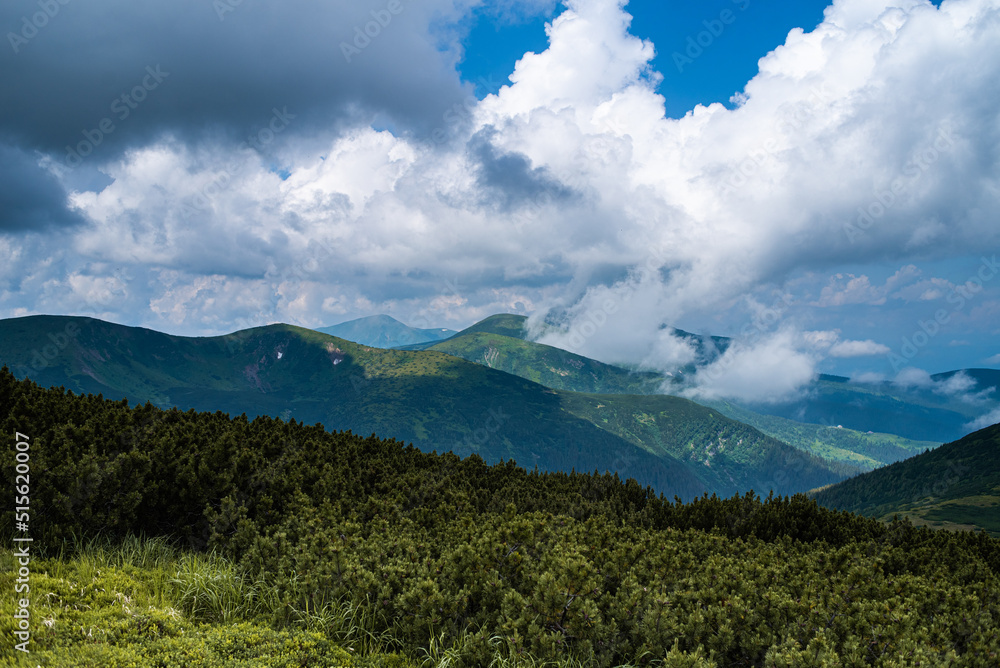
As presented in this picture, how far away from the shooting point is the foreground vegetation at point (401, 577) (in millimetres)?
5898

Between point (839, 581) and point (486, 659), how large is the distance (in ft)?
17.5

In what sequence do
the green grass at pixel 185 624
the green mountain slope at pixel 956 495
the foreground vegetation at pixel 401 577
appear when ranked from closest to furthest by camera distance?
the green grass at pixel 185 624 < the foreground vegetation at pixel 401 577 < the green mountain slope at pixel 956 495

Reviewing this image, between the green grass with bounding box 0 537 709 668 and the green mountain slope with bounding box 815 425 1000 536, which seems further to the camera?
the green mountain slope with bounding box 815 425 1000 536

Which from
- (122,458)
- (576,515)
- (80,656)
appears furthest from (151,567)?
(576,515)

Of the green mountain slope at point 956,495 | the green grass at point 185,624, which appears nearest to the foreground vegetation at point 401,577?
the green grass at point 185,624

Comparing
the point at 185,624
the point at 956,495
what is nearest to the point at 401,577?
the point at 185,624

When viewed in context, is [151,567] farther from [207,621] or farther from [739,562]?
[739,562]

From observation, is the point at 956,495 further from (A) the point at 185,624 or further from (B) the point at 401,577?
(A) the point at 185,624

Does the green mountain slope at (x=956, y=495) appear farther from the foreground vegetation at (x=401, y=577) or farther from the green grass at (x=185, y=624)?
the green grass at (x=185, y=624)

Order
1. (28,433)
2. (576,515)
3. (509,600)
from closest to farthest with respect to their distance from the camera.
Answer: (509,600) → (28,433) → (576,515)

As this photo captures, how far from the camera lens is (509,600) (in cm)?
637

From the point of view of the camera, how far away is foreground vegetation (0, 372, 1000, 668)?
19.4 feet

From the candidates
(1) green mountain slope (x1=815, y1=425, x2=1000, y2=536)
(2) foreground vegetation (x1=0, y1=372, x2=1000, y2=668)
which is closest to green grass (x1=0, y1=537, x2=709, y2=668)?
(2) foreground vegetation (x1=0, y1=372, x2=1000, y2=668)

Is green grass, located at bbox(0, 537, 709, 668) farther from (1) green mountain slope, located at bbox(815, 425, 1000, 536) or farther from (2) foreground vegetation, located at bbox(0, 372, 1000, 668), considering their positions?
(1) green mountain slope, located at bbox(815, 425, 1000, 536)
